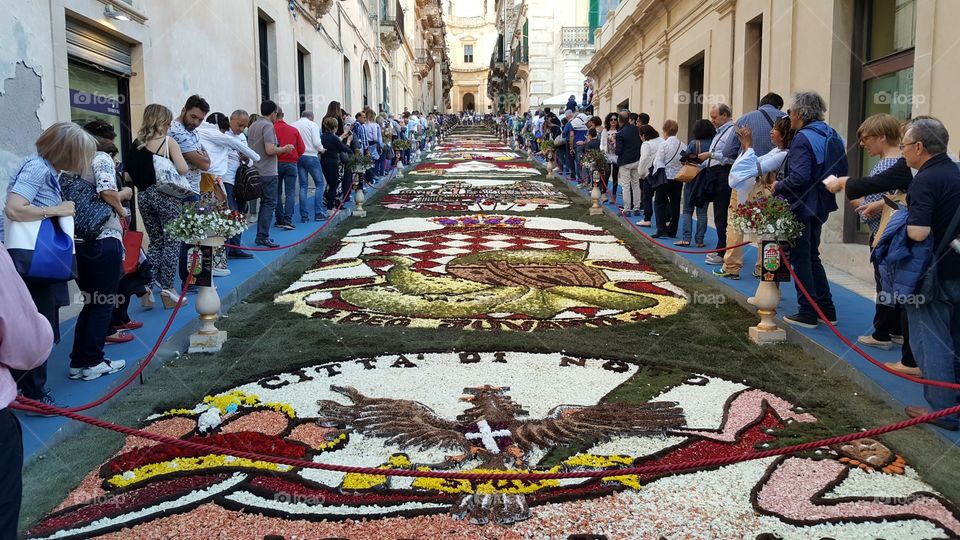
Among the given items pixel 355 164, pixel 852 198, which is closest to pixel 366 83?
pixel 355 164

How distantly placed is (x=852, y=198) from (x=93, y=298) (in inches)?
187

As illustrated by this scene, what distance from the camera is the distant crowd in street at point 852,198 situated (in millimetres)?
4023

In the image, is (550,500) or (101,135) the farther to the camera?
(101,135)

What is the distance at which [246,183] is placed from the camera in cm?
904

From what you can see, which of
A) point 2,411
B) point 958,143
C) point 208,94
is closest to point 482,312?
point 958,143

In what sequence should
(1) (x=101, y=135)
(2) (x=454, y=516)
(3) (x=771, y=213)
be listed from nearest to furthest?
1. (2) (x=454, y=516)
2. (1) (x=101, y=135)
3. (3) (x=771, y=213)

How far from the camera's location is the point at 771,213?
19.0 feet

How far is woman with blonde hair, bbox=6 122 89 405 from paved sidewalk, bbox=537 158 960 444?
4.59 meters

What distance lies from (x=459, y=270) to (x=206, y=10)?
244 inches

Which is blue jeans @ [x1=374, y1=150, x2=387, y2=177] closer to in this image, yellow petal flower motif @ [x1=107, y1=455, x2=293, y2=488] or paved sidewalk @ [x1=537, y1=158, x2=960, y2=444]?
paved sidewalk @ [x1=537, y1=158, x2=960, y2=444]

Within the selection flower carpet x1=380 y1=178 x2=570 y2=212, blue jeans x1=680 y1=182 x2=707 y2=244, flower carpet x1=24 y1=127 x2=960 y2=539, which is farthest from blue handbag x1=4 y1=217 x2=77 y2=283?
flower carpet x1=380 y1=178 x2=570 y2=212

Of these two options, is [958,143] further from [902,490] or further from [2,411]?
[2,411]

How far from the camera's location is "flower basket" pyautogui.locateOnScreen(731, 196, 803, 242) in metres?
5.75

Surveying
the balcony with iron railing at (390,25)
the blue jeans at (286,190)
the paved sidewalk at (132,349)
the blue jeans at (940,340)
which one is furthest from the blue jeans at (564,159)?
the blue jeans at (940,340)
